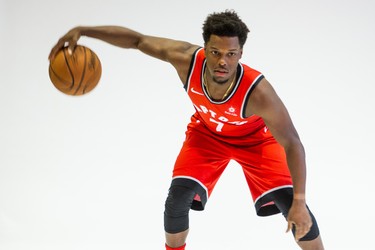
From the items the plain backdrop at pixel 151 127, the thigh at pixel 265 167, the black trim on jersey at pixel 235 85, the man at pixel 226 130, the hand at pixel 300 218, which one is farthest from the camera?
the plain backdrop at pixel 151 127

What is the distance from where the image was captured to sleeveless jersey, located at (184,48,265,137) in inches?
Result: 108

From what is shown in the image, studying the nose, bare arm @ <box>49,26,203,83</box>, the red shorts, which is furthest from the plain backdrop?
the nose

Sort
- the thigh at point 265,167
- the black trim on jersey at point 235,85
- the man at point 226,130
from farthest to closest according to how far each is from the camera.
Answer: the thigh at point 265,167 → the black trim on jersey at point 235,85 → the man at point 226,130

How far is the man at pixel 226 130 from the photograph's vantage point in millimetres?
2617

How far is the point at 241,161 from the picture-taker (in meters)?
3.03

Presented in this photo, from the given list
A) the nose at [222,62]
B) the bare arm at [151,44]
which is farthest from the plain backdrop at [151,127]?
the nose at [222,62]

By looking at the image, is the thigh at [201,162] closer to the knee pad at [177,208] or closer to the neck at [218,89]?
the knee pad at [177,208]

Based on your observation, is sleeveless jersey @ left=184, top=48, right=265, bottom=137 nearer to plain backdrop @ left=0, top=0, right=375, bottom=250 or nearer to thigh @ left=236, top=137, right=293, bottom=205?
thigh @ left=236, top=137, right=293, bottom=205

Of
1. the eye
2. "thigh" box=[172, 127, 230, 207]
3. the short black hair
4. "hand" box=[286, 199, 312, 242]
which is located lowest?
"hand" box=[286, 199, 312, 242]

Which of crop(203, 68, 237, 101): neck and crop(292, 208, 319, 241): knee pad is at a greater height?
crop(203, 68, 237, 101): neck

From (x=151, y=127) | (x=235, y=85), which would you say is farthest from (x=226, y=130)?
(x=151, y=127)

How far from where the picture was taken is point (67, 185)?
405 cm

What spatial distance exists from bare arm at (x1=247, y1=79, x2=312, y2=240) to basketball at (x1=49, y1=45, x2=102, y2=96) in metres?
0.73
